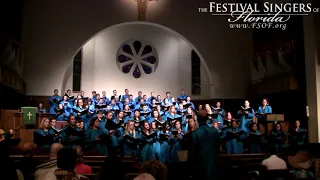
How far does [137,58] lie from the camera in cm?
1478

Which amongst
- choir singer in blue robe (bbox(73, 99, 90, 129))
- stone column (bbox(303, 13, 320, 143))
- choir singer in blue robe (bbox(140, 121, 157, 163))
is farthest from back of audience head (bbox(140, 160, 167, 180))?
choir singer in blue robe (bbox(73, 99, 90, 129))

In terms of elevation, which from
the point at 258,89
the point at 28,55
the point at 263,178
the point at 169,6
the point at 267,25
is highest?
the point at 169,6

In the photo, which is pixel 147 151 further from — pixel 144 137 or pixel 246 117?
pixel 246 117

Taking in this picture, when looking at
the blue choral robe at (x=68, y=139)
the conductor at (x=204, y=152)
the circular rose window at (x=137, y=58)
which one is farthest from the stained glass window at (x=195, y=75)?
the conductor at (x=204, y=152)

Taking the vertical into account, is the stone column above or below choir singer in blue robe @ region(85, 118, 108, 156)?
above

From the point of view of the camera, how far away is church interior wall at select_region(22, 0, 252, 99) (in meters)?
12.1

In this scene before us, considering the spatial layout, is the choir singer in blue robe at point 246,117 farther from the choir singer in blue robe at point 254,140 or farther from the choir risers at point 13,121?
the choir risers at point 13,121

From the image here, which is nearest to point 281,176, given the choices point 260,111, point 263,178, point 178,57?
point 263,178

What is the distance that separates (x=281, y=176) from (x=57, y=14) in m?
10.3

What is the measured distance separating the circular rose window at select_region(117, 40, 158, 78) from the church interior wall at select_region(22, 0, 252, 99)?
2329 millimetres

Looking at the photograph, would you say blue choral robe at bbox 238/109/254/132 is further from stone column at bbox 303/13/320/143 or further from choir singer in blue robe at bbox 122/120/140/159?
choir singer in blue robe at bbox 122/120/140/159

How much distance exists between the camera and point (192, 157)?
3.64m

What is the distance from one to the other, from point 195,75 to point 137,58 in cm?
243

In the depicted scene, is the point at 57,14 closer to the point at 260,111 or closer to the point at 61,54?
the point at 61,54
